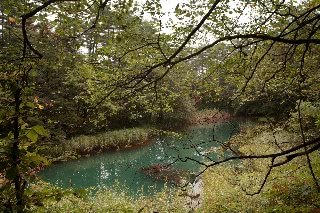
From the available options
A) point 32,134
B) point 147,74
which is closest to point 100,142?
point 147,74

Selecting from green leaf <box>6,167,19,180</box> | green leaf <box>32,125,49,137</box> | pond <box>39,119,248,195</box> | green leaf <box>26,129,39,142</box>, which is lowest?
pond <box>39,119,248,195</box>

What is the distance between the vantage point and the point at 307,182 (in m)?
5.59

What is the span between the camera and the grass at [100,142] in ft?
52.3

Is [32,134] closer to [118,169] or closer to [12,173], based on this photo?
[12,173]

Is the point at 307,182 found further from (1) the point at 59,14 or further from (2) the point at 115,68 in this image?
(1) the point at 59,14

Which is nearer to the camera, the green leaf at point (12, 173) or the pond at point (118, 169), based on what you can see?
the green leaf at point (12, 173)

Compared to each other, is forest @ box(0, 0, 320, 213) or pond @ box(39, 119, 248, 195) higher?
forest @ box(0, 0, 320, 213)

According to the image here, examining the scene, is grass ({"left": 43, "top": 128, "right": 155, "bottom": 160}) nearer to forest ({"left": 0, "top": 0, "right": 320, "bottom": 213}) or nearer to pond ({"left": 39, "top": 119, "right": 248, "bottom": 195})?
pond ({"left": 39, "top": 119, "right": 248, "bottom": 195})

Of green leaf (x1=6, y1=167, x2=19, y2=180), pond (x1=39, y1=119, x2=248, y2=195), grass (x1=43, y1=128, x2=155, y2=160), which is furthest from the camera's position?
grass (x1=43, y1=128, x2=155, y2=160)

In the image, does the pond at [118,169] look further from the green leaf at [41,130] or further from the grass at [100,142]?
the green leaf at [41,130]

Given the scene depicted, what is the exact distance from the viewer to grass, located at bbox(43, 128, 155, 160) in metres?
15.9

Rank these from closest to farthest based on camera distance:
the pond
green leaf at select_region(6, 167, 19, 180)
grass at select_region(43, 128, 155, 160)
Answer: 1. green leaf at select_region(6, 167, 19, 180)
2. the pond
3. grass at select_region(43, 128, 155, 160)

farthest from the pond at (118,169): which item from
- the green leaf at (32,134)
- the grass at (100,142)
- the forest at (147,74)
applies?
the green leaf at (32,134)

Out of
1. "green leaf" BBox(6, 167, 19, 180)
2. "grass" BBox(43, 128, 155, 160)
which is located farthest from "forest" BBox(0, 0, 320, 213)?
"grass" BBox(43, 128, 155, 160)
